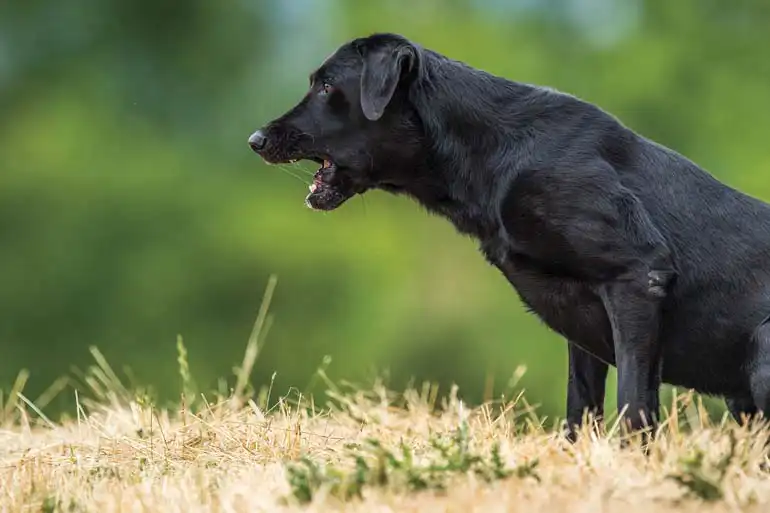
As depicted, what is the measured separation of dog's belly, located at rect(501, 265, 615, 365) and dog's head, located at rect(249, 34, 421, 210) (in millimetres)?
677

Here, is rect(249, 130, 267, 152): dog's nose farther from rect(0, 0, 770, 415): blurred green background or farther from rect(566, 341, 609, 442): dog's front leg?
rect(0, 0, 770, 415): blurred green background

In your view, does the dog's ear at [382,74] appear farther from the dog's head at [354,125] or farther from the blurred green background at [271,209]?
the blurred green background at [271,209]

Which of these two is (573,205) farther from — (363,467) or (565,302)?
(363,467)

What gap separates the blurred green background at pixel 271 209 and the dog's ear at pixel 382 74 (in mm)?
10453

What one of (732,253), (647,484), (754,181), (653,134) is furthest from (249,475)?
(653,134)

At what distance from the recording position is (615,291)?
4941 millimetres

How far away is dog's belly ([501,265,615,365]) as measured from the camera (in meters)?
5.11

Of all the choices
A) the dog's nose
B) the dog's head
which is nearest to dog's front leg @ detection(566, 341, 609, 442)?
the dog's head

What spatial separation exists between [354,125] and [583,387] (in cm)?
143

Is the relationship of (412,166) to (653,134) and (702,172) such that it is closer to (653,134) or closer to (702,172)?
(702,172)

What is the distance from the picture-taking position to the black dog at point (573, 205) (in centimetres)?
493

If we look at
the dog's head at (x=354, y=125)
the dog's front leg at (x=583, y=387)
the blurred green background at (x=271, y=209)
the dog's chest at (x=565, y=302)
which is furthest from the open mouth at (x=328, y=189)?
the blurred green background at (x=271, y=209)

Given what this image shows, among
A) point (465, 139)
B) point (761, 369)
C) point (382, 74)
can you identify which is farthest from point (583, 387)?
point (382, 74)

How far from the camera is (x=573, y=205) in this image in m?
4.93
